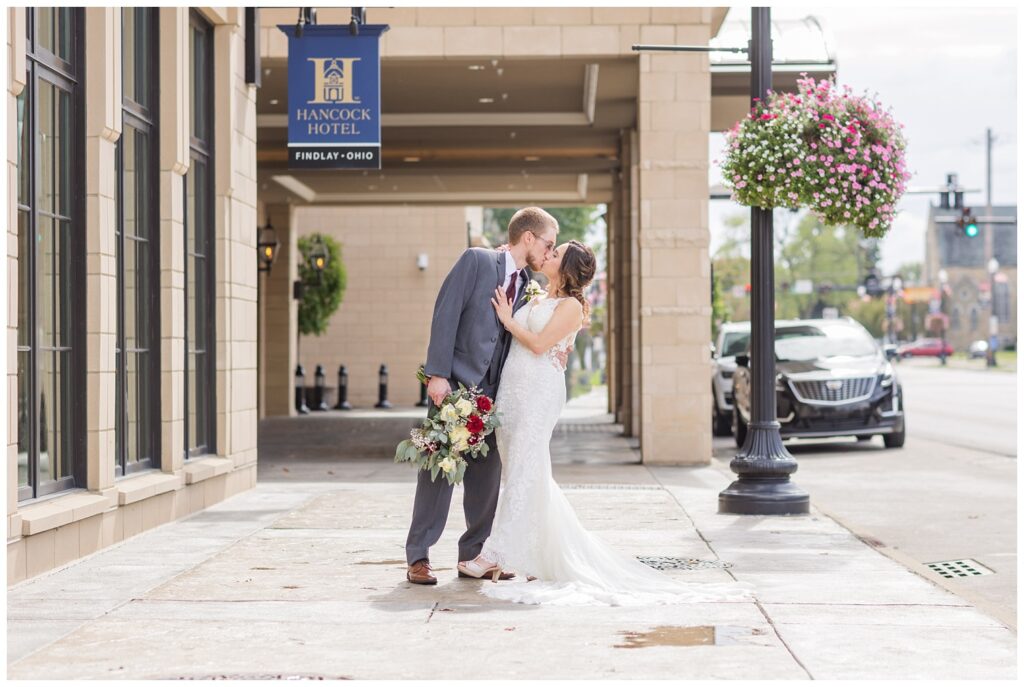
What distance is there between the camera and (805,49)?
1822 cm

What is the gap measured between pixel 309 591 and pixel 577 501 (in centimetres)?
498

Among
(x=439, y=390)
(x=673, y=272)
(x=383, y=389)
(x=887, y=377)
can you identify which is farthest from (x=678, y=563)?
(x=383, y=389)

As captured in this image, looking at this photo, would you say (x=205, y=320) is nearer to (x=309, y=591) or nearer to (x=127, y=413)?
(x=127, y=413)

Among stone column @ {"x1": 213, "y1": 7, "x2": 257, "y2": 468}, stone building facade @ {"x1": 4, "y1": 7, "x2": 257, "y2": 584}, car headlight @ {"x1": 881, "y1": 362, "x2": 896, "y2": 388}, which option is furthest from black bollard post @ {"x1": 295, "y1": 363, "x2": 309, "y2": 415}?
stone column @ {"x1": 213, "y1": 7, "x2": 257, "y2": 468}

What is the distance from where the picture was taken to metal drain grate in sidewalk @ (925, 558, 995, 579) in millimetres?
8641

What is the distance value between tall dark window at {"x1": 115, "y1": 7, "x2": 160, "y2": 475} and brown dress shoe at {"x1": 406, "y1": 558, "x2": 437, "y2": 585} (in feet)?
10.3

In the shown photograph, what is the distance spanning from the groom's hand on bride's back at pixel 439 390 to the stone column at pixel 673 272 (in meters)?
9.02

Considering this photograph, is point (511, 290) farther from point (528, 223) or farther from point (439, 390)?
point (439, 390)

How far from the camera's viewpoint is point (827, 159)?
10.6 meters

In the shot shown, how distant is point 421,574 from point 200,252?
5.38 meters

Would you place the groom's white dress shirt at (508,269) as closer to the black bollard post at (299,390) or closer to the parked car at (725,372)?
the parked car at (725,372)

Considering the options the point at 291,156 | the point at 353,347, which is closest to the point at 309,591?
the point at 291,156

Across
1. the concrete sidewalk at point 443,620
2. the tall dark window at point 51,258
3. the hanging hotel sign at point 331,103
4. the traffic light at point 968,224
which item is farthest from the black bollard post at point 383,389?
the tall dark window at point 51,258

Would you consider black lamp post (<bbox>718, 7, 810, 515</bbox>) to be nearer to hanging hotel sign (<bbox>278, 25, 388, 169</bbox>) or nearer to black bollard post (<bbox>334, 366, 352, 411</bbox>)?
hanging hotel sign (<bbox>278, 25, 388, 169</bbox>)
